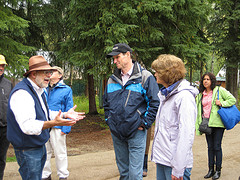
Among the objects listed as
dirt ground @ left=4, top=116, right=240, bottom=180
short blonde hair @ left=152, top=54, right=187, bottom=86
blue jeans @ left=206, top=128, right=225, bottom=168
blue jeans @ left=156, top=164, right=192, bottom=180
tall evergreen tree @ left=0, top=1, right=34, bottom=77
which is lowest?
dirt ground @ left=4, top=116, right=240, bottom=180

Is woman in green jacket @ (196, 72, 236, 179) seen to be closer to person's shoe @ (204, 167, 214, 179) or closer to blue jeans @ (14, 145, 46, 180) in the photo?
person's shoe @ (204, 167, 214, 179)

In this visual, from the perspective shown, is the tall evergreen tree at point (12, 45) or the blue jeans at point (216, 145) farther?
the tall evergreen tree at point (12, 45)

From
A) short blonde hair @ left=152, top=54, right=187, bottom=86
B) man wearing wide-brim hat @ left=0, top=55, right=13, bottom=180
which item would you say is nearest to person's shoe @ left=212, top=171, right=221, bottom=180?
short blonde hair @ left=152, top=54, right=187, bottom=86

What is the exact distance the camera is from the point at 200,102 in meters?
5.63

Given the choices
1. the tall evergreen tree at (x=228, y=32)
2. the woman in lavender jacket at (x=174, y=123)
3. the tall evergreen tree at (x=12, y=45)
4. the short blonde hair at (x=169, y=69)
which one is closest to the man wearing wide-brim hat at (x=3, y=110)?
the woman in lavender jacket at (x=174, y=123)

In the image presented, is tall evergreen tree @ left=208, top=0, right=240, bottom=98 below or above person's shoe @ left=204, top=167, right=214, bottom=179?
above

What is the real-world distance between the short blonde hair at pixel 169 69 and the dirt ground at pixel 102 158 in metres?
3.03

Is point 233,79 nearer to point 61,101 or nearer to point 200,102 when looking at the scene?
point 200,102

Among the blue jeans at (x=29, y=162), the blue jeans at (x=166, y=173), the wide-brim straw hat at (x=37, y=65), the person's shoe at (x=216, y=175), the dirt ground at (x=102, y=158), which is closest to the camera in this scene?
the blue jeans at (x=166, y=173)

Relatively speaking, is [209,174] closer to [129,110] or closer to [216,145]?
[216,145]

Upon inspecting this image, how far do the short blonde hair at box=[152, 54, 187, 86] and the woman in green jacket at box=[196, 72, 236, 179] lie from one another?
2.80m

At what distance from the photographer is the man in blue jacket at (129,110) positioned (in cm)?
375

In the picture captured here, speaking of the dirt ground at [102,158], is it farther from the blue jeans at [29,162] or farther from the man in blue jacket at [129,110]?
the blue jeans at [29,162]

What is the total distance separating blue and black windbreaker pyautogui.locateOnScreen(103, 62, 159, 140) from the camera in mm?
3729
